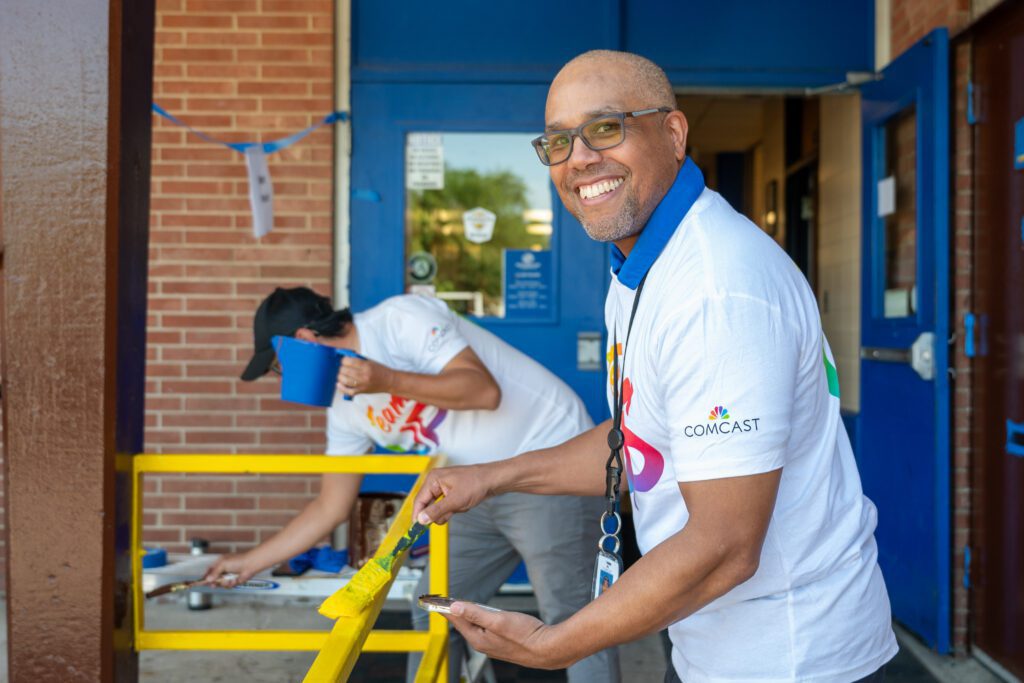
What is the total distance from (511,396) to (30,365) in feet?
4.82

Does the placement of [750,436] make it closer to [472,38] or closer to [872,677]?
[872,677]

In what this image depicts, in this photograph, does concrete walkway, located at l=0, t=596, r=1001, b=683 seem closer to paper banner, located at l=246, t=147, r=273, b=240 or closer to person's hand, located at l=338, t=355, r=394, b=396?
person's hand, located at l=338, t=355, r=394, b=396

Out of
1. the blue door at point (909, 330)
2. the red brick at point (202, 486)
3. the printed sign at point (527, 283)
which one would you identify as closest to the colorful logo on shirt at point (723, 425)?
the blue door at point (909, 330)

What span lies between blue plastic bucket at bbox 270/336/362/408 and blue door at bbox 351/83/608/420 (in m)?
2.07

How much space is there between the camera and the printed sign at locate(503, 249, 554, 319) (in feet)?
15.9

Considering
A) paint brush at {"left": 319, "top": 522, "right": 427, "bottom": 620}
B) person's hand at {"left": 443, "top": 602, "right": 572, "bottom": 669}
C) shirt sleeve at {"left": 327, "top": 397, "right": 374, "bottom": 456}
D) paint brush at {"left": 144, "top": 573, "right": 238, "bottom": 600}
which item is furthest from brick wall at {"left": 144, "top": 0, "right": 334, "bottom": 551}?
person's hand at {"left": 443, "top": 602, "right": 572, "bottom": 669}

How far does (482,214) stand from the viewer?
4859 mm

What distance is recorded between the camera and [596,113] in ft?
5.52

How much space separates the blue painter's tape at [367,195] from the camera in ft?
15.6

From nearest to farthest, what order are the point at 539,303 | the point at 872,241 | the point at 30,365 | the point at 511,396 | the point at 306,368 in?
the point at 30,365, the point at 306,368, the point at 511,396, the point at 872,241, the point at 539,303

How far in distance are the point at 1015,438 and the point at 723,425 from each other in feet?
9.09

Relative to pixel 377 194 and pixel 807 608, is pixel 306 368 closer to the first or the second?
pixel 807 608

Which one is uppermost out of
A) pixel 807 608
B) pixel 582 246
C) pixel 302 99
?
pixel 302 99


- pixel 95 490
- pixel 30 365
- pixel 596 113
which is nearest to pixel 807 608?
pixel 596 113
